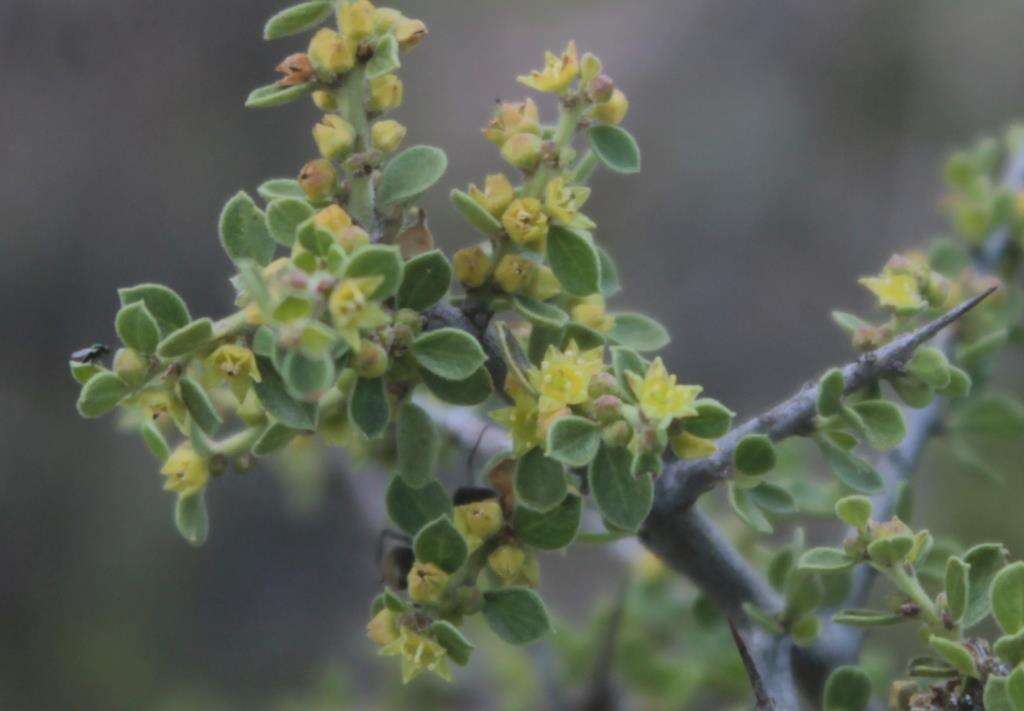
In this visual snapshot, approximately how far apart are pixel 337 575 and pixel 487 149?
1229mm

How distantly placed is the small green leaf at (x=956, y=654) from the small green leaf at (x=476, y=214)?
37 cm

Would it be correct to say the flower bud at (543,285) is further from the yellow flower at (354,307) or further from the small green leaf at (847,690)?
the small green leaf at (847,690)

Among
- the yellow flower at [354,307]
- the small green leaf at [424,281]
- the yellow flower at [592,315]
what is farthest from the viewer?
the yellow flower at [592,315]

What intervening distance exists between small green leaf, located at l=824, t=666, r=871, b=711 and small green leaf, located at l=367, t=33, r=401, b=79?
51 centimetres

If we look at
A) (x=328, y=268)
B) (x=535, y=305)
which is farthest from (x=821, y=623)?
(x=328, y=268)

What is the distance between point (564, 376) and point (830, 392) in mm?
188

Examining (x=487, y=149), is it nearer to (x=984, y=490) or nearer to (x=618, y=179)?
(x=618, y=179)

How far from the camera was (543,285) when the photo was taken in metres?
0.81

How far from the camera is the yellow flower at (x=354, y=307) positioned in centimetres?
63

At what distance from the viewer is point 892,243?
3139 millimetres

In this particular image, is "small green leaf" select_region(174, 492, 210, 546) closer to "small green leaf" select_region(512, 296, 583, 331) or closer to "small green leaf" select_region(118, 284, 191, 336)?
"small green leaf" select_region(118, 284, 191, 336)

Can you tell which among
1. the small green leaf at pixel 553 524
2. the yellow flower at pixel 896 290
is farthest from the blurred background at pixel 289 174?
the small green leaf at pixel 553 524

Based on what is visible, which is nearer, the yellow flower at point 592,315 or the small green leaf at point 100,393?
the small green leaf at point 100,393

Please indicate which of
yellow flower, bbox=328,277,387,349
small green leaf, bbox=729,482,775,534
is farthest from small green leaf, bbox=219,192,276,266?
small green leaf, bbox=729,482,775,534
